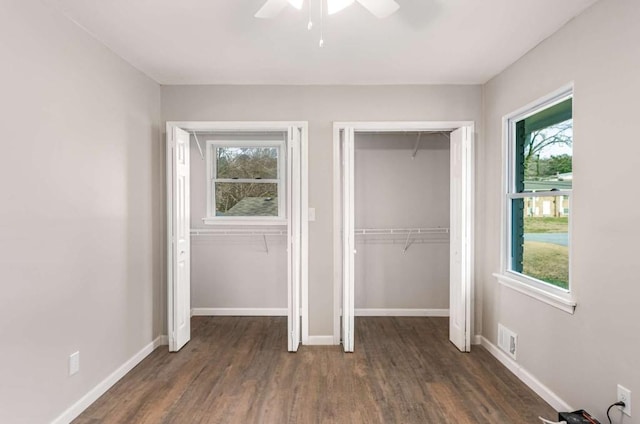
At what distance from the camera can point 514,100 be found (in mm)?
3039

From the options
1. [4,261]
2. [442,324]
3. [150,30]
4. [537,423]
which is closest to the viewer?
[4,261]

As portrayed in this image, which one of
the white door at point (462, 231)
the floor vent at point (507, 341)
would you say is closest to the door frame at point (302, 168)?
the white door at point (462, 231)

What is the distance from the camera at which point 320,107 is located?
11.8 feet

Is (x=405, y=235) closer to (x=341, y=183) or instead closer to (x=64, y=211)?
(x=341, y=183)

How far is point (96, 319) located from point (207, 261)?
195 centimetres

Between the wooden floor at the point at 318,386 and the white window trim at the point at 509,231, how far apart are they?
694mm

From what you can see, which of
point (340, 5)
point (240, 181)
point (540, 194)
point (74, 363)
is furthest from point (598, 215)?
point (240, 181)

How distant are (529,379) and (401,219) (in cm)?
217

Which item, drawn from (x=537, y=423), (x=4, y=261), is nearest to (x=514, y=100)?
(x=537, y=423)

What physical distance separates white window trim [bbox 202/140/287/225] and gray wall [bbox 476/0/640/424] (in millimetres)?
2683

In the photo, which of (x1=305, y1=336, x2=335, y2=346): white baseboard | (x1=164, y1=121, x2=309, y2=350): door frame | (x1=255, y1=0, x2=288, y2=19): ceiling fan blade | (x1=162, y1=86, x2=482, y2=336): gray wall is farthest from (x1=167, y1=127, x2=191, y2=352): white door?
(x1=255, y1=0, x2=288, y2=19): ceiling fan blade

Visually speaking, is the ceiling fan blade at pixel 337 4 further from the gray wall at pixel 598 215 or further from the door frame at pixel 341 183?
the door frame at pixel 341 183

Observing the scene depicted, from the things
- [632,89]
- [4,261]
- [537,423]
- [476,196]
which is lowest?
[537,423]

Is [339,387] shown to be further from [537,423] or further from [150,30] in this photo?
[150,30]
